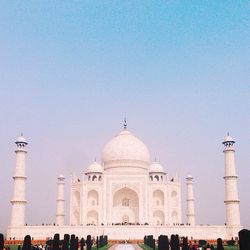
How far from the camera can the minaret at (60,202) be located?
35938 millimetres

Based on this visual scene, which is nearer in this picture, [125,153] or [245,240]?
[245,240]

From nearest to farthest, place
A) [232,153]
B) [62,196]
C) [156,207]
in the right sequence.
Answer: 1. [232,153]
2. [156,207]
3. [62,196]

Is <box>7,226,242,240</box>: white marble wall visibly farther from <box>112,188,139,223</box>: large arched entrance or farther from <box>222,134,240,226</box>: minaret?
<box>112,188,139,223</box>: large arched entrance

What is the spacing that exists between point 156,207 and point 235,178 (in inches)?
272

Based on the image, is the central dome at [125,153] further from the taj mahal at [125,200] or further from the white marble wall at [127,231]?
the white marble wall at [127,231]

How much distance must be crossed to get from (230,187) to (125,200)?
8.78 metres

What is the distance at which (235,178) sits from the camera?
99.0 feet

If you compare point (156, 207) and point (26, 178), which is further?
point (156, 207)

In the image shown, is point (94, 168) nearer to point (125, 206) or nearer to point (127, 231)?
point (125, 206)

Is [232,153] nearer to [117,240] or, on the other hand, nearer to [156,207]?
[156,207]

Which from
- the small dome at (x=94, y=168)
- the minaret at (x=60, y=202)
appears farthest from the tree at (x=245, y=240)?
the minaret at (x=60, y=202)

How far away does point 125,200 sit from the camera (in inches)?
1377

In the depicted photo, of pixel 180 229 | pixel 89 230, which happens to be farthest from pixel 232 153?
pixel 89 230

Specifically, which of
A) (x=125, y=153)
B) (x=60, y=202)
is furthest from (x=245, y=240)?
(x=60, y=202)
